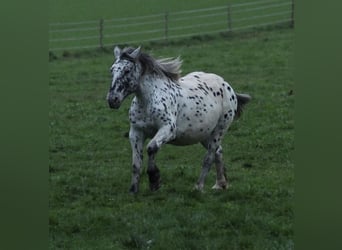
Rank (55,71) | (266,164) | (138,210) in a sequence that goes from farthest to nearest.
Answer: (55,71)
(266,164)
(138,210)

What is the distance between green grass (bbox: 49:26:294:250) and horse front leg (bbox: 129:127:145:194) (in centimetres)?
15

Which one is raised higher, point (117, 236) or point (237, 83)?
point (237, 83)

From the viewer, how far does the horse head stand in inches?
262

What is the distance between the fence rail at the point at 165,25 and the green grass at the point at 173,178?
4422 millimetres

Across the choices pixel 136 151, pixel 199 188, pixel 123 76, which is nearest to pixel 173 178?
pixel 199 188

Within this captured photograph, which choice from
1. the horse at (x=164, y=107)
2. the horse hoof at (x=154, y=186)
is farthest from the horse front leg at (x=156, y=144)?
the horse hoof at (x=154, y=186)

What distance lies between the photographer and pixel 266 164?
9312 millimetres

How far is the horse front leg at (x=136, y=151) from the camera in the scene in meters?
7.05

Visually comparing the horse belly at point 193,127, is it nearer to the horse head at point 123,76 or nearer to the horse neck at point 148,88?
the horse neck at point 148,88

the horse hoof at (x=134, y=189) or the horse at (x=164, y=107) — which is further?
the horse hoof at (x=134, y=189)

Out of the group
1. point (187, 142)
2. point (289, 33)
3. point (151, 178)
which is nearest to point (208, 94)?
point (187, 142)

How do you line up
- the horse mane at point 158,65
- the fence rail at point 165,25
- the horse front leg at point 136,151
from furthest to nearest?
the fence rail at point 165,25 → the horse front leg at point 136,151 → the horse mane at point 158,65
